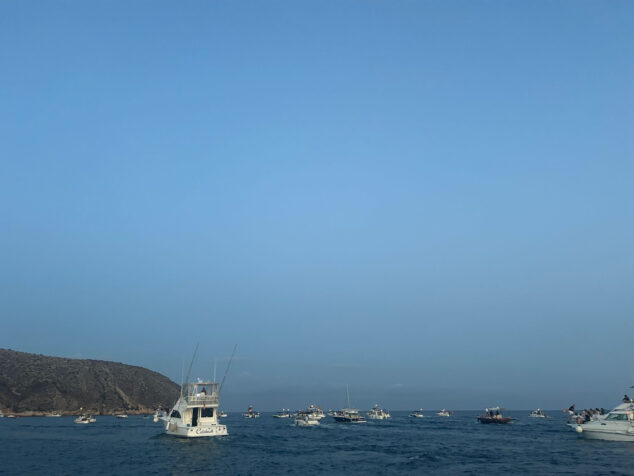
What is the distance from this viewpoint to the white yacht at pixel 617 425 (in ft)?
225

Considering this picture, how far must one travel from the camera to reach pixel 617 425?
69500 millimetres

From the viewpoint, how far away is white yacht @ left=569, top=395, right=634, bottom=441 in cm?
6844

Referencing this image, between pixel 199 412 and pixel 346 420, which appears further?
pixel 346 420

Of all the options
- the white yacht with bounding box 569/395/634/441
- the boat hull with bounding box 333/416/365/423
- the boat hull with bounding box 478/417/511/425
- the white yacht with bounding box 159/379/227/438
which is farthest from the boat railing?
the boat hull with bounding box 478/417/511/425

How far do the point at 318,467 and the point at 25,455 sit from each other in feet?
112

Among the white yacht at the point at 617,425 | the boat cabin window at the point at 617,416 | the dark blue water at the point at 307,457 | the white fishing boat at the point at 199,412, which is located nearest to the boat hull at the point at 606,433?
the white yacht at the point at 617,425

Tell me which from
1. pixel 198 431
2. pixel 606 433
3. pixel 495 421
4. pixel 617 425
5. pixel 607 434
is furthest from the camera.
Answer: pixel 495 421

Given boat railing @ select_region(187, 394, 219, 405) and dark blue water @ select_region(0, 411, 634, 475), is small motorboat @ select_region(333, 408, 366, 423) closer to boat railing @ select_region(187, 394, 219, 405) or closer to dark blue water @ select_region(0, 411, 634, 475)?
dark blue water @ select_region(0, 411, 634, 475)

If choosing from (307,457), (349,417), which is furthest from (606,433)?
(349,417)

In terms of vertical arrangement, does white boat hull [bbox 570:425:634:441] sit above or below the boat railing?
below

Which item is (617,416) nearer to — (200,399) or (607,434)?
(607,434)

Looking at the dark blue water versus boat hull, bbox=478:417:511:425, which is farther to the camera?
boat hull, bbox=478:417:511:425

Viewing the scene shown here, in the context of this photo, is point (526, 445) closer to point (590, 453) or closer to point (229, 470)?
point (590, 453)

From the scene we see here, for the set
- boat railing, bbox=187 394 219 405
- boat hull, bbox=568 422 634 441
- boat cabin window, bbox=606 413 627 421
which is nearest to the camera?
boat railing, bbox=187 394 219 405
